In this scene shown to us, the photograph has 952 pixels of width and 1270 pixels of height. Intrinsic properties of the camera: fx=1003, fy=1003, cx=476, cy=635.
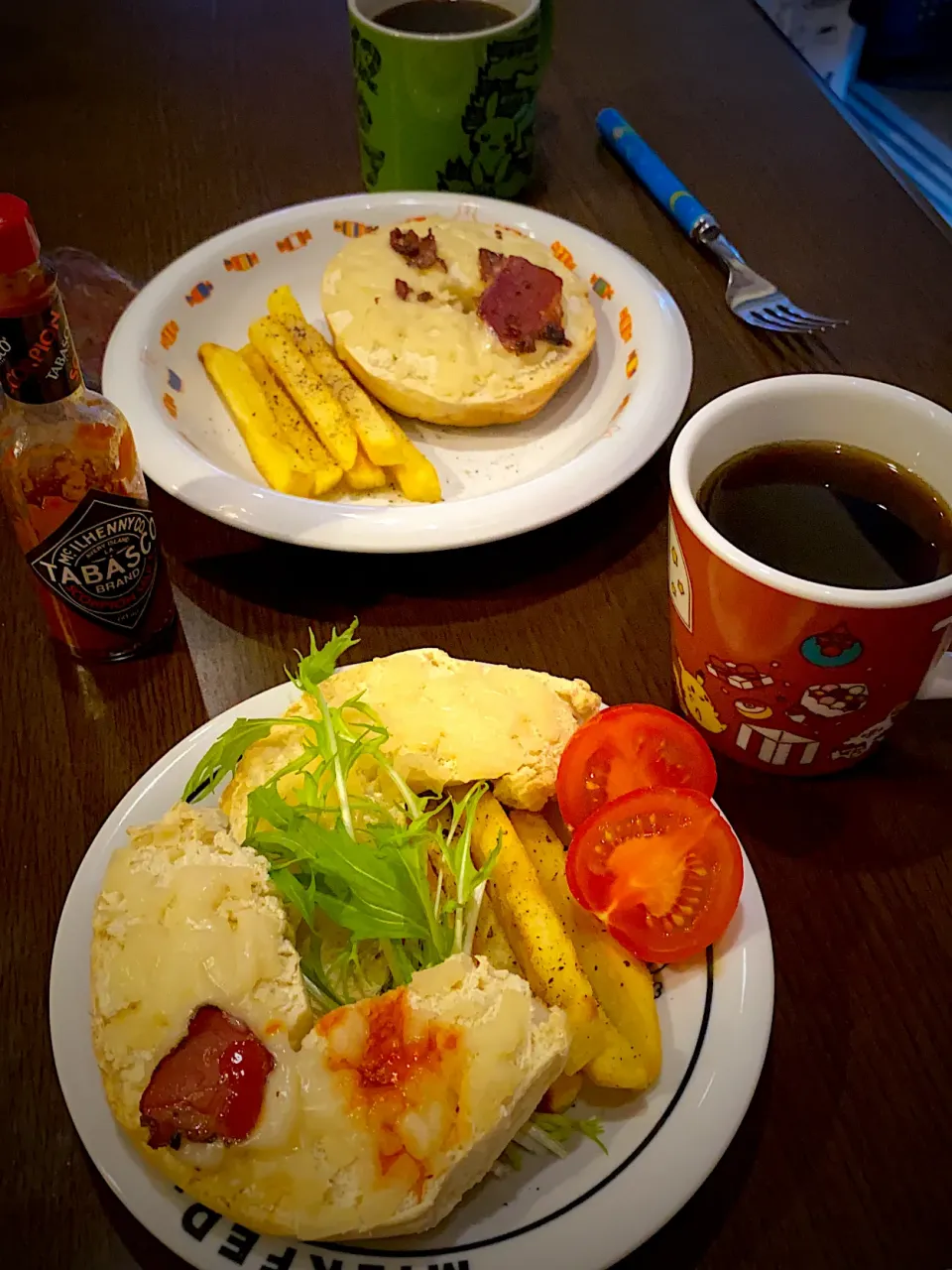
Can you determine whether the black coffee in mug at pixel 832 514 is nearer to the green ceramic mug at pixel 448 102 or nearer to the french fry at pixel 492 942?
the french fry at pixel 492 942

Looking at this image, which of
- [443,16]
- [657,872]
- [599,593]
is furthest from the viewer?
[443,16]

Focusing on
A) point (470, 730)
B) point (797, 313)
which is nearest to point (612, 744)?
point (470, 730)

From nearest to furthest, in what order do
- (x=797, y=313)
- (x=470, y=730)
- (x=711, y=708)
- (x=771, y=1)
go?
(x=470, y=730) < (x=711, y=708) < (x=797, y=313) < (x=771, y=1)

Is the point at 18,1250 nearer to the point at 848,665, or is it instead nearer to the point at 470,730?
the point at 470,730

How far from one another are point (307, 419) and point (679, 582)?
661 millimetres

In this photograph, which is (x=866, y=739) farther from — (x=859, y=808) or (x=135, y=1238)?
(x=135, y=1238)

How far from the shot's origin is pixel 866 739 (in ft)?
3.27

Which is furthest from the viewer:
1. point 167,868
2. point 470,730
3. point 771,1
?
point 771,1

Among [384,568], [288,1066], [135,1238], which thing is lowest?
[135,1238]

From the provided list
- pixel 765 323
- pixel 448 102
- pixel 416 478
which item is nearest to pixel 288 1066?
pixel 416 478

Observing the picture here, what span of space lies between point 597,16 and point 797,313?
47.8 inches

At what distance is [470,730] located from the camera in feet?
3.00

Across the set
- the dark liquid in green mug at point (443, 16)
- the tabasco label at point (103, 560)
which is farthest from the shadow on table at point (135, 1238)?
the dark liquid in green mug at point (443, 16)

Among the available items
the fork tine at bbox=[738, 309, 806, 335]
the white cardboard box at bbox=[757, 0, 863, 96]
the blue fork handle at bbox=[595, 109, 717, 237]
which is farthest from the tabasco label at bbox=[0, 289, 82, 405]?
the white cardboard box at bbox=[757, 0, 863, 96]
